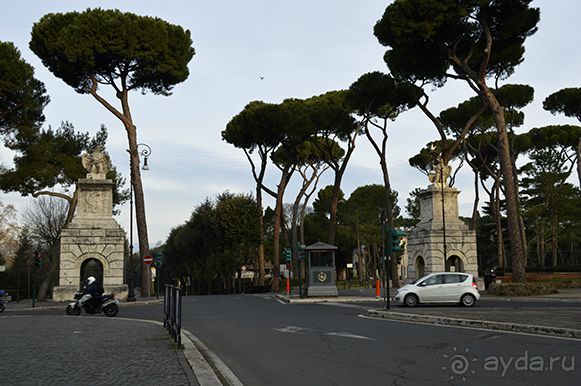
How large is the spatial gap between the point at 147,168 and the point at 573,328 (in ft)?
83.8

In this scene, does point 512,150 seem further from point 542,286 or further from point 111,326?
point 111,326

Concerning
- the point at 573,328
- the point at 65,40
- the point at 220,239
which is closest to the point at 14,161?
the point at 65,40

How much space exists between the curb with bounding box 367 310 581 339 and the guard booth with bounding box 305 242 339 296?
11.8m

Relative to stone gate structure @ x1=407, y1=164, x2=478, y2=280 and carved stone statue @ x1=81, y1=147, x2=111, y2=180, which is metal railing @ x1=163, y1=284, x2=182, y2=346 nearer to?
carved stone statue @ x1=81, y1=147, x2=111, y2=180

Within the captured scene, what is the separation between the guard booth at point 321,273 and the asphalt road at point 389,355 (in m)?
15.5

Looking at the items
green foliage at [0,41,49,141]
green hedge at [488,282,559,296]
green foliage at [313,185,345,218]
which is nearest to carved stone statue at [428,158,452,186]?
green hedge at [488,282,559,296]

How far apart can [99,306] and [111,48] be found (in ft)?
57.7

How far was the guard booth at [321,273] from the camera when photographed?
3050 cm

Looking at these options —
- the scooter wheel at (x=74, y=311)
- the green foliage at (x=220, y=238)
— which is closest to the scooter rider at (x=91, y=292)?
the scooter wheel at (x=74, y=311)

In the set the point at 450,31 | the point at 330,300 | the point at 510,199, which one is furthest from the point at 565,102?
the point at 330,300

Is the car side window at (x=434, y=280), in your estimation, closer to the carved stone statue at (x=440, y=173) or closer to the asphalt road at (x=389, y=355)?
the asphalt road at (x=389, y=355)

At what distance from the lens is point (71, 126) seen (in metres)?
41.3

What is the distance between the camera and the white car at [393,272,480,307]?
2270 cm

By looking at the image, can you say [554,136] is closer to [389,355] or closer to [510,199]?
[510,199]
